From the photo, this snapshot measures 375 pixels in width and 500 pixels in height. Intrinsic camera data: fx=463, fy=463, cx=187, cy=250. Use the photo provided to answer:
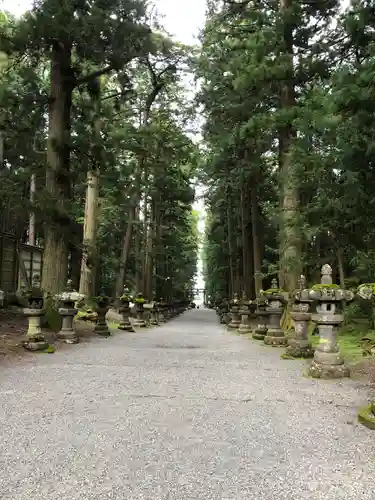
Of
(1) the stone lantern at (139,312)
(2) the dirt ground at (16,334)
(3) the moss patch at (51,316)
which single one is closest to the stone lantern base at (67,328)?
(2) the dirt ground at (16,334)

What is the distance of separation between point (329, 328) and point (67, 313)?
19.2 feet

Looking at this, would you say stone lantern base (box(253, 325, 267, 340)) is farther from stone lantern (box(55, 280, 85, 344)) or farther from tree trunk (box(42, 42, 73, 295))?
tree trunk (box(42, 42, 73, 295))

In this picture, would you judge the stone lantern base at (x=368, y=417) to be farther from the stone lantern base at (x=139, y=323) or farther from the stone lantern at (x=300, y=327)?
the stone lantern base at (x=139, y=323)

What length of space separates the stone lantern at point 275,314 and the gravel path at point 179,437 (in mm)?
3706

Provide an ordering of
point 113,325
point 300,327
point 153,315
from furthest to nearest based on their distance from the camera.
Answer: point 153,315, point 113,325, point 300,327

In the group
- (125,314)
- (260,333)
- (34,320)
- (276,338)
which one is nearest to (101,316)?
(125,314)

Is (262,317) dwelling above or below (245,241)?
below

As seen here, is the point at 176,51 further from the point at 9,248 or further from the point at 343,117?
the point at 343,117

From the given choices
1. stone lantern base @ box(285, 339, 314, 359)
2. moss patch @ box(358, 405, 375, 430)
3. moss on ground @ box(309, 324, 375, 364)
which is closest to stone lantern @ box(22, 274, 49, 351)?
stone lantern base @ box(285, 339, 314, 359)

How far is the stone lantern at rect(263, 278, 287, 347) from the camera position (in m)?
10.3

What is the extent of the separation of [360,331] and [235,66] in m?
7.76

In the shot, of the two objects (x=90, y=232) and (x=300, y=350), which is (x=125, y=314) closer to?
(x=90, y=232)

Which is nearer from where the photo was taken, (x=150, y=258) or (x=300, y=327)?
(x=300, y=327)

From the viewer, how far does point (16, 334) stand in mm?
9898
